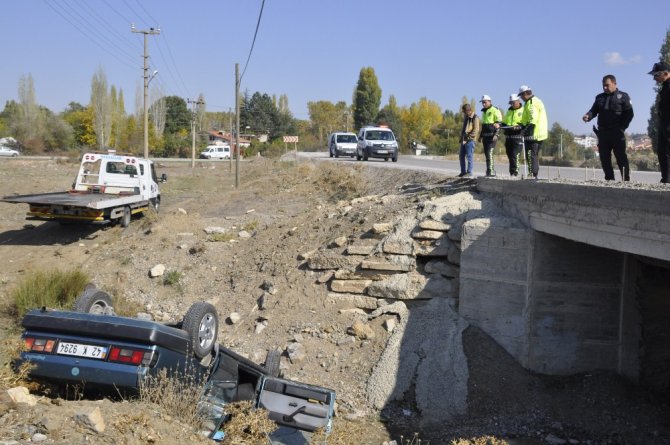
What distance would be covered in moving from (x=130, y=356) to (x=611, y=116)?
280 inches

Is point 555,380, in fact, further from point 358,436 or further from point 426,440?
point 358,436

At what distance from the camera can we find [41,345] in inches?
206

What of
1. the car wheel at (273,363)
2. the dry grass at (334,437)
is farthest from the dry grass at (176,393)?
the car wheel at (273,363)

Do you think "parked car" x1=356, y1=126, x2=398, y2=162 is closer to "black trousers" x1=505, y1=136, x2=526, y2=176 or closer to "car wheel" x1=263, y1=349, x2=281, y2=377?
"black trousers" x1=505, y1=136, x2=526, y2=176

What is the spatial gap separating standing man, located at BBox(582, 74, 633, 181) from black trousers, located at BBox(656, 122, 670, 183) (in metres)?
1.03

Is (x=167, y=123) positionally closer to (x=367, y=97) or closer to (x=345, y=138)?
(x=367, y=97)

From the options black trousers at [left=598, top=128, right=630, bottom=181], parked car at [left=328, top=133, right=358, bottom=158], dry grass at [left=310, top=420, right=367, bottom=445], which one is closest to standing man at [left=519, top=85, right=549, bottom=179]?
black trousers at [left=598, top=128, right=630, bottom=181]

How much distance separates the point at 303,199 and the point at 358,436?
15970mm

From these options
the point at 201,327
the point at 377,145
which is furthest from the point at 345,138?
the point at 201,327

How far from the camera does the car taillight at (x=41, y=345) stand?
521 cm

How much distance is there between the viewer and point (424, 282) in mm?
10352

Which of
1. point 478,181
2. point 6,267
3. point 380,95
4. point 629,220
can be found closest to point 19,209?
point 6,267

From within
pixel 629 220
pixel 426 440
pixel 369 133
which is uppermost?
pixel 369 133

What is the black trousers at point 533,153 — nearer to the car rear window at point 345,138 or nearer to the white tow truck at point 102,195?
the white tow truck at point 102,195
